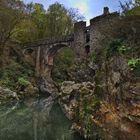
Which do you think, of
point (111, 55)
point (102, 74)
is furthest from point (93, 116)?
point (111, 55)

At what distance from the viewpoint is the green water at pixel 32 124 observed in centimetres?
1695

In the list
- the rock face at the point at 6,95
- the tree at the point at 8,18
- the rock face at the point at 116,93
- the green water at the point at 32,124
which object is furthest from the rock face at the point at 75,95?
the tree at the point at 8,18

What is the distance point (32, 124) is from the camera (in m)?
20.5

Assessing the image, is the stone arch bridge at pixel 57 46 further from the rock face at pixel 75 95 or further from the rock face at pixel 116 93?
the rock face at pixel 116 93

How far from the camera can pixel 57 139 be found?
1648 cm

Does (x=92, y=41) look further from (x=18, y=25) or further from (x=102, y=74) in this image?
(x=102, y=74)

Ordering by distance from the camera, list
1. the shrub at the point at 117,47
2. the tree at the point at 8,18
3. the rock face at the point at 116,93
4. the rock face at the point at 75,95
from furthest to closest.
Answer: the tree at the point at 8,18 < the rock face at the point at 75,95 < the shrub at the point at 117,47 < the rock face at the point at 116,93

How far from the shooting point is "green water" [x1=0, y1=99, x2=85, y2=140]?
1695cm

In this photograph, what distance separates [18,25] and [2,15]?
3529 mm

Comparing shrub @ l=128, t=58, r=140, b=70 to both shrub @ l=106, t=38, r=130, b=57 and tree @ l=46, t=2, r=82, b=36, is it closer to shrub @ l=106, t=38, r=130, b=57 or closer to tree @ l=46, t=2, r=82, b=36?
shrub @ l=106, t=38, r=130, b=57

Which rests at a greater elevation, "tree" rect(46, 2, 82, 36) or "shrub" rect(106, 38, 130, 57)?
"tree" rect(46, 2, 82, 36)

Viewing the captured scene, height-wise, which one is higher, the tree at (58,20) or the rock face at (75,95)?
the tree at (58,20)

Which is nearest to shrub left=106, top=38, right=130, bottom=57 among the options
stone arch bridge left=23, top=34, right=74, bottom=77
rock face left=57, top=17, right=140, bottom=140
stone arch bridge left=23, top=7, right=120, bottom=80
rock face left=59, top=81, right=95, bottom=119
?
rock face left=57, top=17, right=140, bottom=140

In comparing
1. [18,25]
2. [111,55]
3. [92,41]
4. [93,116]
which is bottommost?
[93,116]
